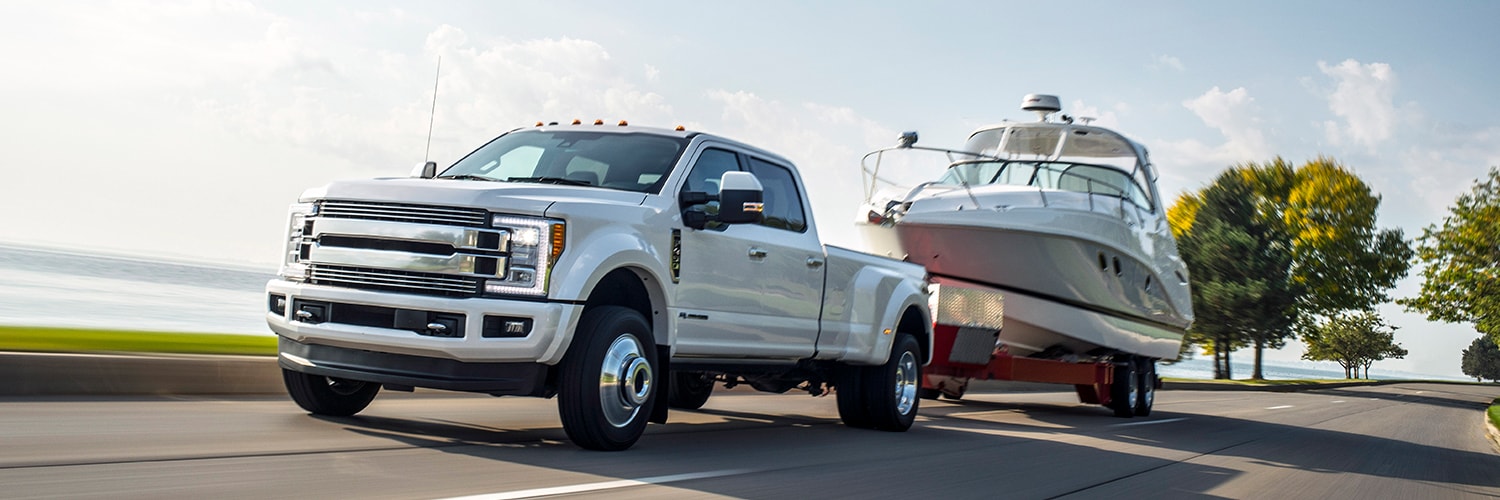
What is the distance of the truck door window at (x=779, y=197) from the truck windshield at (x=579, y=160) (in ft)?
3.16

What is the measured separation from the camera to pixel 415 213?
7094mm

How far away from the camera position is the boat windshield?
639 inches

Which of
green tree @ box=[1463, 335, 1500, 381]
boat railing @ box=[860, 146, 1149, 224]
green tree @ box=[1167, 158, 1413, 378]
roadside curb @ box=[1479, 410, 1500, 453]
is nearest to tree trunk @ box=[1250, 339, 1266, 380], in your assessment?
green tree @ box=[1167, 158, 1413, 378]

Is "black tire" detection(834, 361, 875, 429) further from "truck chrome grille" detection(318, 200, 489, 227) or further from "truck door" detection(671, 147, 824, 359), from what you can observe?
"truck chrome grille" detection(318, 200, 489, 227)

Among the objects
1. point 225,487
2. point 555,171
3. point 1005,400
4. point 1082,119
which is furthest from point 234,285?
point 225,487

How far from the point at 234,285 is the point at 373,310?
69.2 feet

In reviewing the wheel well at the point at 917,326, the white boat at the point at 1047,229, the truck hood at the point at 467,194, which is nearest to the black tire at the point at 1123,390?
the white boat at the point at 1047,229

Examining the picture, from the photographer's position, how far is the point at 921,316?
1207 cm

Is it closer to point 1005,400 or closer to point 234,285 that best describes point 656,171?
point 1005,400

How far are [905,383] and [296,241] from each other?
5808 millimetres

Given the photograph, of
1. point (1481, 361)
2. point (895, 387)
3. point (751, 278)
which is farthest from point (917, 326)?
point (1481, 361)

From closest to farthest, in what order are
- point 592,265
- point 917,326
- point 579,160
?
point 592,265 < point 579,160 < point 917,326

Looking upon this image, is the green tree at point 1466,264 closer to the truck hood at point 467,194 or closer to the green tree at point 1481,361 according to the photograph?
the truck hood at point 467,194

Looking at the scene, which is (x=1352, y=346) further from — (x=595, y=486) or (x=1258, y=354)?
(x=595, y=486)
